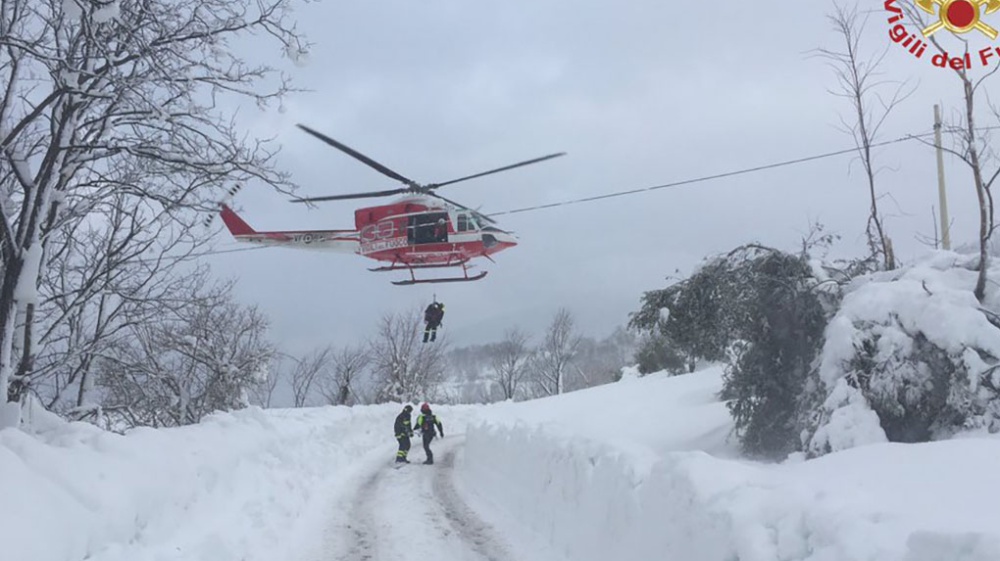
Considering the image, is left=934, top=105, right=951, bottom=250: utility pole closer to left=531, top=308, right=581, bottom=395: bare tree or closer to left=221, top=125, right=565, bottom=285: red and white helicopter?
left=221, top=125, right=565, bottom=285: red and white helicopter

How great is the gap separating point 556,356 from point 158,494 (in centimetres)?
5958

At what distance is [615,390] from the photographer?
3794cm

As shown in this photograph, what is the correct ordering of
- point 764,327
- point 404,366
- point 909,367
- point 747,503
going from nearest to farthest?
point 747,503 < point 909,367 < point 764,327 < point 404,366

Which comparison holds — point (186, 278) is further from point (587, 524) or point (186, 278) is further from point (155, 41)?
point (587, 524)

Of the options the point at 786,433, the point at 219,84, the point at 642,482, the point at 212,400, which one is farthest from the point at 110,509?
the point at 212,400

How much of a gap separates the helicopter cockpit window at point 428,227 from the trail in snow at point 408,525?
17.7 feet

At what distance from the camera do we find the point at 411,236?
53.2ft

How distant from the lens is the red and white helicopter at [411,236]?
640 inches

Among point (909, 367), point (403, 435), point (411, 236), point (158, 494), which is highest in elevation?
point (411, 236)

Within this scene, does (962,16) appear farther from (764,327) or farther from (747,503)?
(747,503)

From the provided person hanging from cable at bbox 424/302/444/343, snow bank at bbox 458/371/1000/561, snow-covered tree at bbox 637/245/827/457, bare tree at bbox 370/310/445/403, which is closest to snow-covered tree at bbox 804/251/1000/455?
snow-covered tree at bbox 637/245/827/457

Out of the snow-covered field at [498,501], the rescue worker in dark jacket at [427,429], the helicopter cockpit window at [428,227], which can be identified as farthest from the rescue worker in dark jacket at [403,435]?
the helicopter cockpit window at [428,227]

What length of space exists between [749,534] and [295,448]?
11.8 m

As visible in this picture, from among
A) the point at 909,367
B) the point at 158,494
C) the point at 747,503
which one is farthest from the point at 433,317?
the point at 747,503
